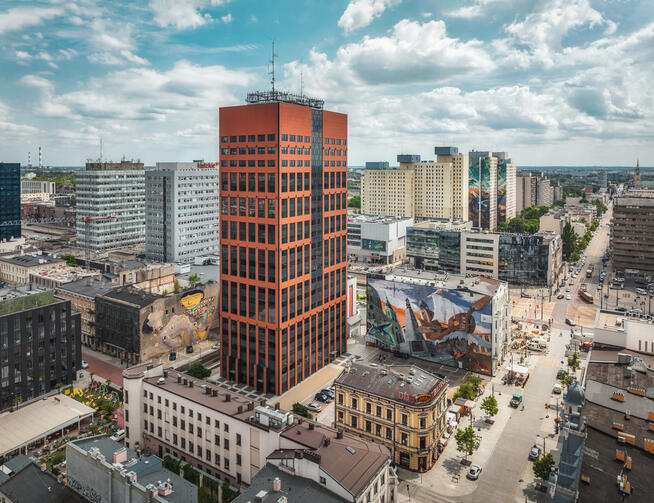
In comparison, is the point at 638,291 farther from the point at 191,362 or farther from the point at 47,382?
the point at 47,382

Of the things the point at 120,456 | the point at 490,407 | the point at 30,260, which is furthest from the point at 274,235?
the point at 30,260

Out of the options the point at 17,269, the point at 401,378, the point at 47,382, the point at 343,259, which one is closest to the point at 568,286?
the point at 343,259

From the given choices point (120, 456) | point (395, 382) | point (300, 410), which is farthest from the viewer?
point (300, 410)

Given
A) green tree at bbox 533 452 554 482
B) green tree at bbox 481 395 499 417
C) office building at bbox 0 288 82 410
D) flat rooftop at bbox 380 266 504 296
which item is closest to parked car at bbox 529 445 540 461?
green tree at bbox 533 452 554 482

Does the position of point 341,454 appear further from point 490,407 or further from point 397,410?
point 490,407

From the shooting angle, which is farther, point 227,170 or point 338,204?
point 338,204

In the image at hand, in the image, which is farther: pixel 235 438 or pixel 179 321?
pixel 179 321

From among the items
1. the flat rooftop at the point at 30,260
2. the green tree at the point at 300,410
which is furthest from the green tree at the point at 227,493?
the flat rooftop at the point at 30,260
